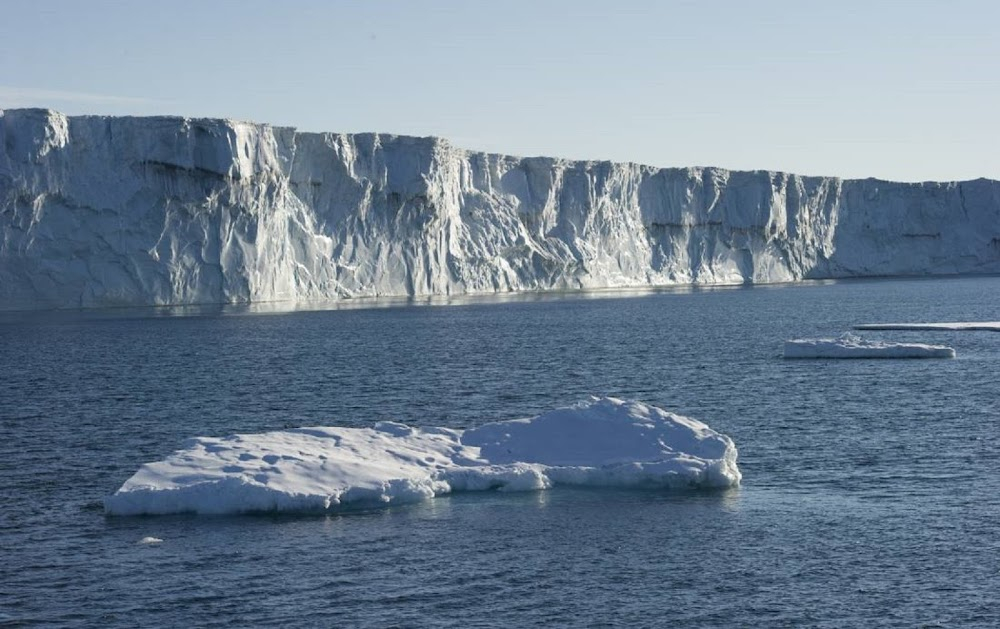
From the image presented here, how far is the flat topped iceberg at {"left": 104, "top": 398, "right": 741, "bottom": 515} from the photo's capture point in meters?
18.5

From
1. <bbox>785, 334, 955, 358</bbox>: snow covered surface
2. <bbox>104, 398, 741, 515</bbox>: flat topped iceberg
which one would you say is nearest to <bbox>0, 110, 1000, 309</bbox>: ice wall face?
<bbox>785, 334, 955, 358</bbox>: snow covered surface

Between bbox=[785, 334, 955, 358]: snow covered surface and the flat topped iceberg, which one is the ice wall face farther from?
the flat topped iceberg

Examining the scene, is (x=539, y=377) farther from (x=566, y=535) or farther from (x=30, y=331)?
(x=30, y=331)

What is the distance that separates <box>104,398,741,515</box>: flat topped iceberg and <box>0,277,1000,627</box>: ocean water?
13.2 inches

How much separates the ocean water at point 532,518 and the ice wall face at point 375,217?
2764cm

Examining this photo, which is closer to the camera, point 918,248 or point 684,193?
point 684,193

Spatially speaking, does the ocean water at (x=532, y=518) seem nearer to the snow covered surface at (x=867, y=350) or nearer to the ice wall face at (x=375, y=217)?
the snow covered surface at (x=867, y=350)

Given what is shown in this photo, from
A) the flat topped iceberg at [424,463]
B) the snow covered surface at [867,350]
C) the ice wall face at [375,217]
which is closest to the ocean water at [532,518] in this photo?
the flat topped iceberg at [424,463]

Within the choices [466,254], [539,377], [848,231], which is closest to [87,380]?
[539,377]

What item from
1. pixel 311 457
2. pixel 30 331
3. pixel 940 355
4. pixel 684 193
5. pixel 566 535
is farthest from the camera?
pixel 684 193

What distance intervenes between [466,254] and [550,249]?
31.8 ft

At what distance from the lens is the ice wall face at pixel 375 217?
2785 inches

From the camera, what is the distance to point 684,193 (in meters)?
112

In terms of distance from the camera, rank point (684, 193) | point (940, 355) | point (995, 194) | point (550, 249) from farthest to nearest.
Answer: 1. point (995, 194)
2. point (684, 193)
3. point (550, 249)
4. point (940, 355)
